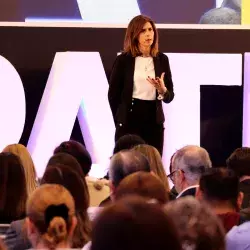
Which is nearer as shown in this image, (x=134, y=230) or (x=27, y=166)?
(x=134, y=230)

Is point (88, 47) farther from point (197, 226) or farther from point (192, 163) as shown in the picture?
point (197, 226)

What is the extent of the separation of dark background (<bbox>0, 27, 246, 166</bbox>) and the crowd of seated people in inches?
75.2

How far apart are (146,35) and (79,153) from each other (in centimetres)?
153

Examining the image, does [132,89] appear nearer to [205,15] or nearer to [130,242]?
[205,15]

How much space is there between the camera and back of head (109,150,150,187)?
3.68m

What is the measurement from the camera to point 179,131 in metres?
6.56

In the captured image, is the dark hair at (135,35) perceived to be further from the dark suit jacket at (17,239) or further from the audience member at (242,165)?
the dark suit jacket at (17,239)

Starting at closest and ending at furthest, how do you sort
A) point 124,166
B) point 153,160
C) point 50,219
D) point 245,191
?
1. point 50,219
2. point 124,166
3. point 245,191
4. point 153,160

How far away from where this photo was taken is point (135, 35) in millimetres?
5797

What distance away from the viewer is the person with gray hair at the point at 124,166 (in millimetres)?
3678

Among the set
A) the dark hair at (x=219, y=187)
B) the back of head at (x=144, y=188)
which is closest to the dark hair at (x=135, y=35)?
the dark hair at (x=219, y=187)

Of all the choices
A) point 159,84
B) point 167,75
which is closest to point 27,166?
point 159,84

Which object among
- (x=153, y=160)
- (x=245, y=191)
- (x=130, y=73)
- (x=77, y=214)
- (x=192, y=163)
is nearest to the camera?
(x=77, y=214)

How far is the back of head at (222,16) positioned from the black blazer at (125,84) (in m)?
1.60
